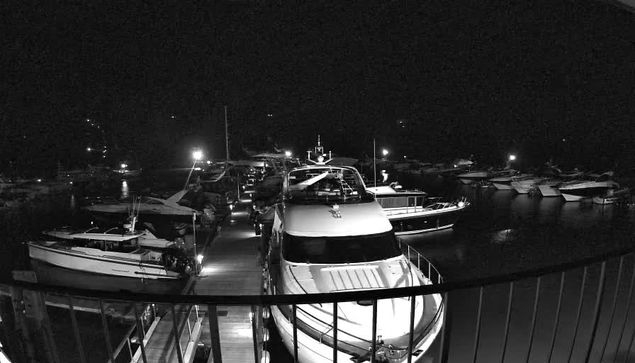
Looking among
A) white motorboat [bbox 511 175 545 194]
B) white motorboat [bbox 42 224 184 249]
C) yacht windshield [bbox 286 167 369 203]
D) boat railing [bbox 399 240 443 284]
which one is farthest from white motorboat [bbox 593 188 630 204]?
white motorboat [bbox 42 224 184 249]

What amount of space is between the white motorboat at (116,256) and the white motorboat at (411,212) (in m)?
12.0

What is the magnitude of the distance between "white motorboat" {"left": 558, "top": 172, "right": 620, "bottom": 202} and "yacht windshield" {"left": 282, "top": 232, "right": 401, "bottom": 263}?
3542 centimetres

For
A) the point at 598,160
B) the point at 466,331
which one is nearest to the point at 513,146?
the point at 598,160

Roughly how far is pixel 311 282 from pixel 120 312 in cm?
954

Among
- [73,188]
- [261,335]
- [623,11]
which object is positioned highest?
[623,11]

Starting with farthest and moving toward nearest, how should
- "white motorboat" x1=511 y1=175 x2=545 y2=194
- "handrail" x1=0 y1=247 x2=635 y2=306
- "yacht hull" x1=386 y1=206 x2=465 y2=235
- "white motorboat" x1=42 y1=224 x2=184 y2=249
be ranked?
"white motorboat" x1=511 y1=175 x2=545 y2=194 < "yacht hull" x1=386 y1=206 x2=465 y2=235 < "white motorboat" x1=42 y1=224 x2=184 y2=249 < "handrail" x1=0 y1=247 x2=635 y2=306

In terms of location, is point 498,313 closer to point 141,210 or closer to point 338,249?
point 338,249

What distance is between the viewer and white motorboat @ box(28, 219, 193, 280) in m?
13.9

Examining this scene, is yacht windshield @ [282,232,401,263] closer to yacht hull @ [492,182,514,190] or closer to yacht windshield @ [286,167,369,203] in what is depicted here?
yacht windshield @ [286,167,369,203]

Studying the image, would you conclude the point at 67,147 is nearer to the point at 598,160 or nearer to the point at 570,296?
the point at 570,296

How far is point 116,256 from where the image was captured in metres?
14.3

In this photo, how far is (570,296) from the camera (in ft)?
42.8

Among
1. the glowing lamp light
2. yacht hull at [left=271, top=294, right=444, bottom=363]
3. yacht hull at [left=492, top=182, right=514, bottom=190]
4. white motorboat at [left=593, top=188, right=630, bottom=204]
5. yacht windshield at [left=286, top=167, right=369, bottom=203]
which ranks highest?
yacht windshield at [left=286, top=167, right=369, bottom=203]

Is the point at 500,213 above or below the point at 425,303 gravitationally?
below
